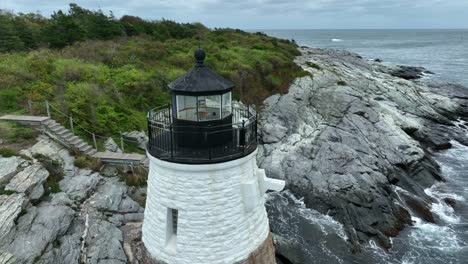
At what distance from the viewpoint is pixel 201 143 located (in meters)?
6.91

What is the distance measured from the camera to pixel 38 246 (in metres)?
9.09

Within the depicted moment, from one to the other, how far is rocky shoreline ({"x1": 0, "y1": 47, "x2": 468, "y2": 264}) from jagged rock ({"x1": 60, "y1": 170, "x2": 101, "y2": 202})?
0.03 meters

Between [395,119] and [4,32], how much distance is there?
27745 mm

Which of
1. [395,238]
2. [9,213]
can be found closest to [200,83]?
[9,213]

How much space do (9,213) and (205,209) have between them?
5.86 m

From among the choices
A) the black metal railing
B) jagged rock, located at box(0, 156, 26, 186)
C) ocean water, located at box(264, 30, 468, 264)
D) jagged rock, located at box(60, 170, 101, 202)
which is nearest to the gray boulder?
jagged rock, located at box(0, 156, 26, 186)

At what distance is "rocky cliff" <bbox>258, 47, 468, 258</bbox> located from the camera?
17188 mm

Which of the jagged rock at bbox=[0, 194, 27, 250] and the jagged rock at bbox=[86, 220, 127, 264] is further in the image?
the jagged rock at bbox=[86, 220, 127, 264]

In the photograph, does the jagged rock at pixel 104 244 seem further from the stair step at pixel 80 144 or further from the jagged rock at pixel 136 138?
the jagged rock at pixel 136 138

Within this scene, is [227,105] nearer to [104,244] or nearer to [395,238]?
[104,244]

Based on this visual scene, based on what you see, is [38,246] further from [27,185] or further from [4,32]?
[4,32]

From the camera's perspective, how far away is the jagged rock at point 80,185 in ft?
36.2

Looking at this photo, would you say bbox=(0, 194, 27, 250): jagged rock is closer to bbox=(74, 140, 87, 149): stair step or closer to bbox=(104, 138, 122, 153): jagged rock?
bbox=(74, 140, 87, 149): stair step

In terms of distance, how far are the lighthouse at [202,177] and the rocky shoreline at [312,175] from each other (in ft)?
5.58
